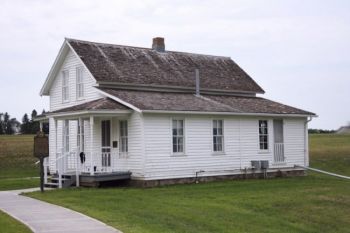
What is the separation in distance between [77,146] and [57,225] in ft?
44.8

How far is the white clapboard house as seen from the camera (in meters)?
24.1

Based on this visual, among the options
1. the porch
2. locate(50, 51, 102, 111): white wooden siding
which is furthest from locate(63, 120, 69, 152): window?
the porch

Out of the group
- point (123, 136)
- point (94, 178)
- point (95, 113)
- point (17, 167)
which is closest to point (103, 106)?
point (95, 113)

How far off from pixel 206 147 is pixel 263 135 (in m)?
3.94

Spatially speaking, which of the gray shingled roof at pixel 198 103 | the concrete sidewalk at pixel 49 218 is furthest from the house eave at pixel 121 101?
the concrete sidewalk at pixel 49 218

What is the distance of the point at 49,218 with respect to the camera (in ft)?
49.1

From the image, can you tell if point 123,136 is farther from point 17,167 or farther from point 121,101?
point 17,167

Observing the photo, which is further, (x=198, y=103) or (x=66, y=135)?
(x=66, y=135)

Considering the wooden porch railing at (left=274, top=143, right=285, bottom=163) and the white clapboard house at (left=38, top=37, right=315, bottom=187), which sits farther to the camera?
the wooden porch railing at (left=274, top=143, right=285, bottom=163)

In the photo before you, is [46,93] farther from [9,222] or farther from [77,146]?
[9,222]

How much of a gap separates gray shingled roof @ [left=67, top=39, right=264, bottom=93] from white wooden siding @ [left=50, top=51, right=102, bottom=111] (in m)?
0.73

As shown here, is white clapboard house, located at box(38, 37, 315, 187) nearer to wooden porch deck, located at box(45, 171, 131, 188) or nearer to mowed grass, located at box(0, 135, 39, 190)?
wooden porch deck, located at box(45, 171, 131, 188)

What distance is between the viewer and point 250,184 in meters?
24.8

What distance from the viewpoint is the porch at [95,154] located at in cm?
2370
